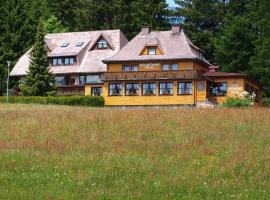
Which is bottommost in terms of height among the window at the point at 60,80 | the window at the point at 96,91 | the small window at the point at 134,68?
the window at the point at 96,91

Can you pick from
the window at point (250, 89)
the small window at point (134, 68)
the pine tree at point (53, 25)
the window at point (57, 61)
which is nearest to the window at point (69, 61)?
the window at point (57, 61)

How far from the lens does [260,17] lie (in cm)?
6738

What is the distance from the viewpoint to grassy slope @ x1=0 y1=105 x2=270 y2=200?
45.6ft

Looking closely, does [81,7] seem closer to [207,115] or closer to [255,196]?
[207,115]

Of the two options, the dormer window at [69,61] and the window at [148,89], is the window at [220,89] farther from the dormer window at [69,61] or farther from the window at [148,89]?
the dormer window at [69,61]

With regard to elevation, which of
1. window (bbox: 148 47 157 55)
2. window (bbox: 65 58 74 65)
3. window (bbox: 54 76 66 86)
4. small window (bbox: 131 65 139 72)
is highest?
window (bbox: 148 47 157 55)

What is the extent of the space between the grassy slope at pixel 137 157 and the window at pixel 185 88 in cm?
2782

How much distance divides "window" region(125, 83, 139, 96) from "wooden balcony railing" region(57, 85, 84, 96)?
28.3ft

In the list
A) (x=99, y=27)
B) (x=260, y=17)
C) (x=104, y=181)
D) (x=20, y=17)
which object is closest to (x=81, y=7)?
(x=99, y=27)

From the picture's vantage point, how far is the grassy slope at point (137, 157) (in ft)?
45.6

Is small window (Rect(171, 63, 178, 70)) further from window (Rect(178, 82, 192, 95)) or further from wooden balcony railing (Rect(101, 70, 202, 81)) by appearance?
window (Rect(178, 82, 192, 95))

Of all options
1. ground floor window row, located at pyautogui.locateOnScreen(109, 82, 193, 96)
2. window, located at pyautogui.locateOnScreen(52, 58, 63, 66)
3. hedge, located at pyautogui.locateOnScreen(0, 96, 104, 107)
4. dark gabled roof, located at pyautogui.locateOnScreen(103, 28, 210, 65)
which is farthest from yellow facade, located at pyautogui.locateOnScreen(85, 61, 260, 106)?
window, located at pyautogui.locateOnScreen(52, 58, 63, 66)

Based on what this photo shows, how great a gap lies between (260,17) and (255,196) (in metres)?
57.0

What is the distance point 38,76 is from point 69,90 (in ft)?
31.3
